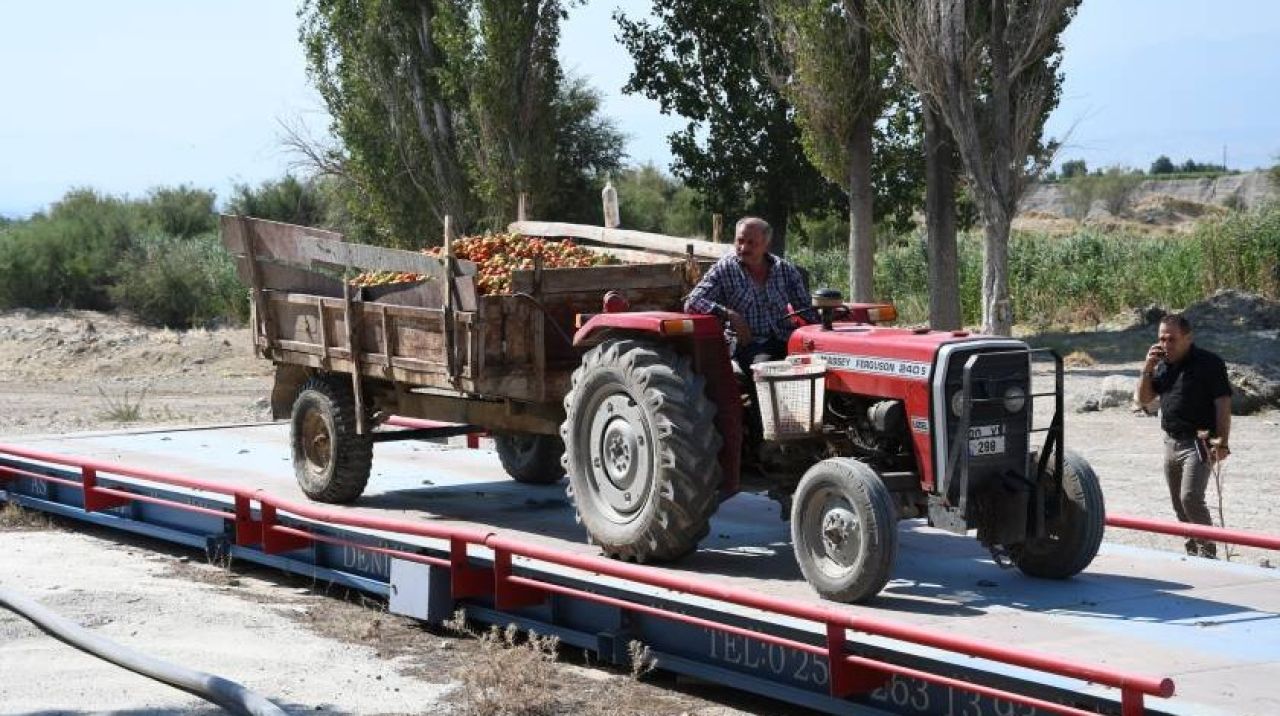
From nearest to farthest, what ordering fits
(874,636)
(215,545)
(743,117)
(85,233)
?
(874,636), (215,545), (743,117), (85,233)

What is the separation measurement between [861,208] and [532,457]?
12.7 m

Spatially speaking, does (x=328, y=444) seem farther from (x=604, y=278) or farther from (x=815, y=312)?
(x=815, y=312)

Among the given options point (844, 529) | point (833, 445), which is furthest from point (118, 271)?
point (844, 529)

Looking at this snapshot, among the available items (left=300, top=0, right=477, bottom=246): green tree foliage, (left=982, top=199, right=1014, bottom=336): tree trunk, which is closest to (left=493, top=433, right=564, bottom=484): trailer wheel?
(left=982, top=199, right=1014, bottom=336): tree trunk

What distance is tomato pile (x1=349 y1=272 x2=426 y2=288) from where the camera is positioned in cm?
1028

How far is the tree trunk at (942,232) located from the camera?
22.8 meters

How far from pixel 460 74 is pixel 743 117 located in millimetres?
4816

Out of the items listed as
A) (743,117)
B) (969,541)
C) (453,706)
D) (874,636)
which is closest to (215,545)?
(453,706)

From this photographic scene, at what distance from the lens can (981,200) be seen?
21.1m

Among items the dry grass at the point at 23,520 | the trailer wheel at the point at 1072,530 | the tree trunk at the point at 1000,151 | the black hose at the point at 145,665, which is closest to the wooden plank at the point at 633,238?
the trailer wheel at the point at 1072,530

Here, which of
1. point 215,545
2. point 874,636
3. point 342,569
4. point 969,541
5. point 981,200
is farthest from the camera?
point 981,200

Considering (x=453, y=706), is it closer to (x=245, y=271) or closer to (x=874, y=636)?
(x=874, y=636)

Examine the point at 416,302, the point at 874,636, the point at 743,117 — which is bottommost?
the point at 874,636

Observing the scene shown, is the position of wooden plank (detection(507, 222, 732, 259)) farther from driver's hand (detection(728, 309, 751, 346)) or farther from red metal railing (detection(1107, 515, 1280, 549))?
red metal railing (detection(1107, 515, 1280, 549))
